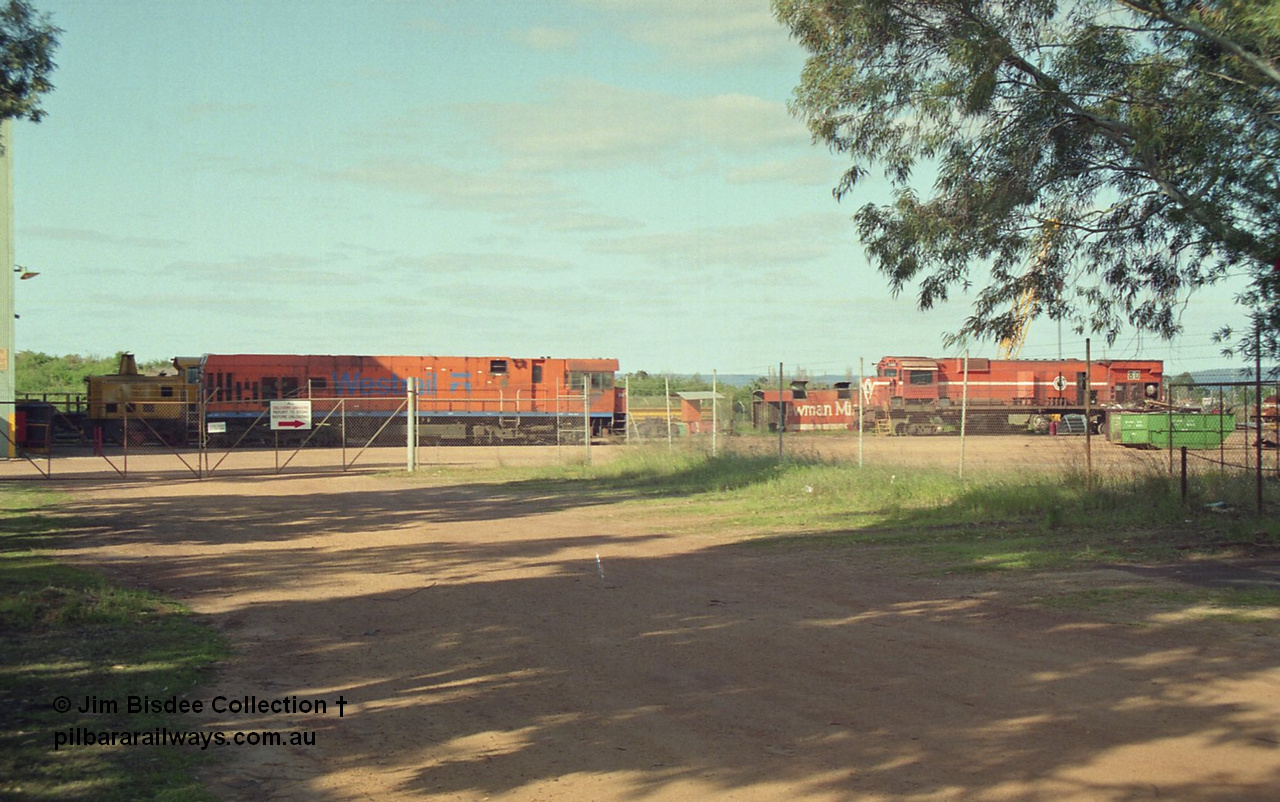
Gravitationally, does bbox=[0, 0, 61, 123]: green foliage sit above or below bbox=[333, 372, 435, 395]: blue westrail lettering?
above

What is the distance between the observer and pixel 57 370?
76.9 m

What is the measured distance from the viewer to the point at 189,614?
1003 centimetres

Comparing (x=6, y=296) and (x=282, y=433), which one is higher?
(x=6, y=296)

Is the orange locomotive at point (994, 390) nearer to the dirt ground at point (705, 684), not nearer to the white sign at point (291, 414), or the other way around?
the white sign at point (291, 414)

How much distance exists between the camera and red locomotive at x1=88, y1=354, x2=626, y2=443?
148ft

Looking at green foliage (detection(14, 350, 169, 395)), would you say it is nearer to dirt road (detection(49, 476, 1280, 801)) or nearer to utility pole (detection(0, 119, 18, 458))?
utility pole (detection(0, 119, 18, 458))

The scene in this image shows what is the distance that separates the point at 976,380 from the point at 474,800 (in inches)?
1862

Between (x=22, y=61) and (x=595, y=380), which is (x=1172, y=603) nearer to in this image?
(x=22, y=61)

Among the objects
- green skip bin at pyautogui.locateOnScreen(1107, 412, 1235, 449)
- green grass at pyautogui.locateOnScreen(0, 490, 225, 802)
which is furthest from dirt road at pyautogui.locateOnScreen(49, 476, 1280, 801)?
green skip bin at pyautogui.locateOnScreen(1107, 412, 1235, 449)

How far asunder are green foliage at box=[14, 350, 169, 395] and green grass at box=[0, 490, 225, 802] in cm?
6694

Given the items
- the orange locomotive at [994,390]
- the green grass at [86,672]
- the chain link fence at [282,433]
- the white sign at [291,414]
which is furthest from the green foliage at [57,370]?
the green grass at [86,672]

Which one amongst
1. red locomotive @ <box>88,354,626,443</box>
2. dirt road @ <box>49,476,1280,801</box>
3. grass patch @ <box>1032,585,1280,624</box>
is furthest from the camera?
red locomotive @ <box>88,354,626,443</box>

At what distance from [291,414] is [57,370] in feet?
176

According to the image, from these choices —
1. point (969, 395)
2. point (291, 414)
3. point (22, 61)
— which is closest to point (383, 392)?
point (291, 414)
